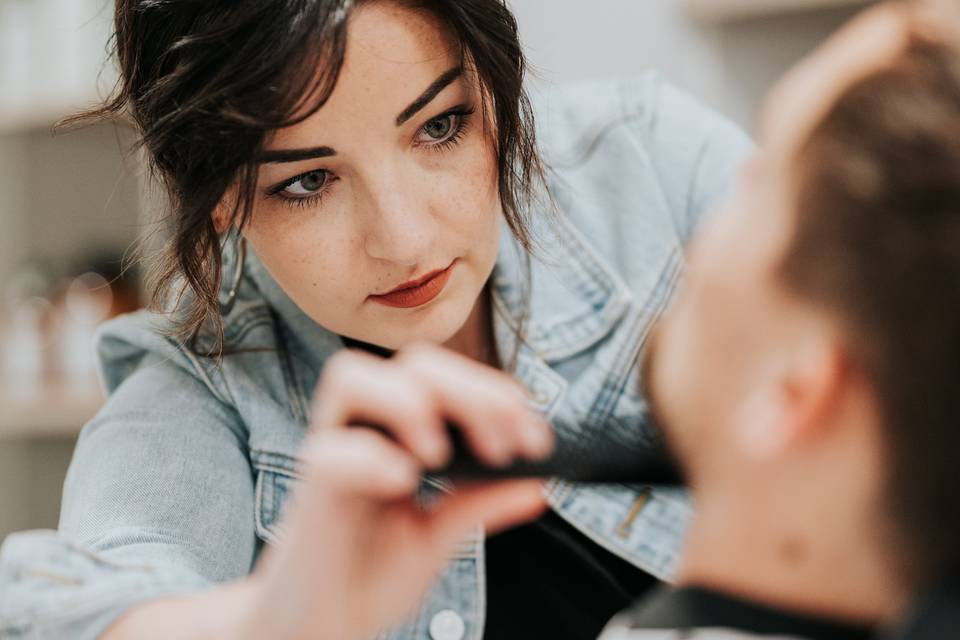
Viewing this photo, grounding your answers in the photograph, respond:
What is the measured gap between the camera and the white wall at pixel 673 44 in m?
1.78

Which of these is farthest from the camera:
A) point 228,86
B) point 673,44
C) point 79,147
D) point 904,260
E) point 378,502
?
point 79,147

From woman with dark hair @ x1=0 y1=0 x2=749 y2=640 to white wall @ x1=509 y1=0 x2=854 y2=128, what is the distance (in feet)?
2.04

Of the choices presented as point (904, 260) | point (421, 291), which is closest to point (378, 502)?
point (904, 260)

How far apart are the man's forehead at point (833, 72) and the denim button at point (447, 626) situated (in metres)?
0.62

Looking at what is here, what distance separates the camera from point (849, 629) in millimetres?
540

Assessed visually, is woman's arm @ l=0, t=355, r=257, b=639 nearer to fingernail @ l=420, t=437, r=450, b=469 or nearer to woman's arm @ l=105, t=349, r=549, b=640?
woman's arm @ l=105, t=349, r=549, b=640

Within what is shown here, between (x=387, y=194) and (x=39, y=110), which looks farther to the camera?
(x=39, y=110)

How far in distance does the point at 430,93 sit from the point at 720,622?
51 cm

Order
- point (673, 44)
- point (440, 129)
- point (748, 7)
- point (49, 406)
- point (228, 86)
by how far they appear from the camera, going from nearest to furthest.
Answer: point (228, 86)
point (440, 129)
point (748, 7)
point (673, 44)
point (49, 406)

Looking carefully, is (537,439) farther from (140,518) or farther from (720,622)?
(140,518)

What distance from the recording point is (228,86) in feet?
2.79

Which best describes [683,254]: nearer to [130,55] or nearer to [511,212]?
[511,212]

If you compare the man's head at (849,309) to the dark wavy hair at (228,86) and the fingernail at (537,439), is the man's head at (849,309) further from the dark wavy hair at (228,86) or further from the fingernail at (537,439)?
the dark wavy hair at (228,86)

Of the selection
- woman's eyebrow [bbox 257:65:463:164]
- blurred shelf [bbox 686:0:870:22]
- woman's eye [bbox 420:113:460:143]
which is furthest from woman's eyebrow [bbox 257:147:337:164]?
blurred shelf [bbox 686:0:870:22]
